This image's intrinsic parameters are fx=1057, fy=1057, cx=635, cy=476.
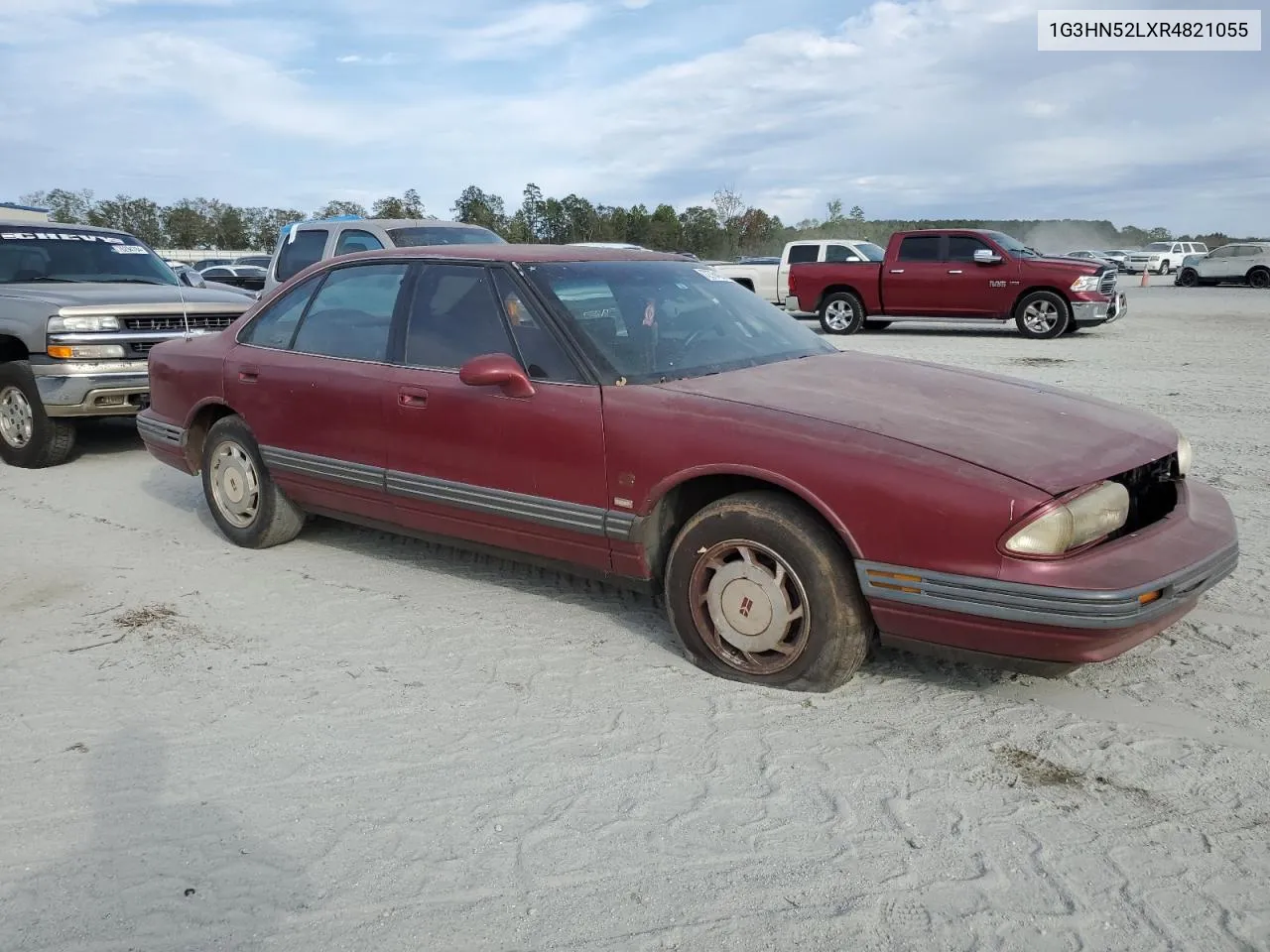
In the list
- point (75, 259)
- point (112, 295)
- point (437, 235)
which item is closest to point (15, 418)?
point (112, 295)

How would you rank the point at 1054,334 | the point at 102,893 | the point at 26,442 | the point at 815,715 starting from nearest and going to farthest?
1. the point at 102,893
2. the point at 815,715
3. the point at 26,442
4. the point at 1054,334

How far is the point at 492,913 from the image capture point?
254 centimetres

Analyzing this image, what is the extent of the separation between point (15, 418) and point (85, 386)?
2.90ft

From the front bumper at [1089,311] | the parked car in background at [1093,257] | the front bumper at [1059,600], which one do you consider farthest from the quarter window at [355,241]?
the parked car in background at [1093,257]

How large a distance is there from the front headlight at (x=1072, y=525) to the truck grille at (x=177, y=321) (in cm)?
613

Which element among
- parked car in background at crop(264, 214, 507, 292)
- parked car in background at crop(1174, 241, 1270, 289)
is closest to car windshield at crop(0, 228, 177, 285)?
parked car in background at crop(264, 214, 507, 292)

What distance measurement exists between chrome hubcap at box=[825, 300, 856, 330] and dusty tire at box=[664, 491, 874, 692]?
14750 mm

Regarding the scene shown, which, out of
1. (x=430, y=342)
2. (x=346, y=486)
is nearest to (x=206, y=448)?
(x=346, y=486)

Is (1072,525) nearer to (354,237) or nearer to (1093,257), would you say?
(354,237)

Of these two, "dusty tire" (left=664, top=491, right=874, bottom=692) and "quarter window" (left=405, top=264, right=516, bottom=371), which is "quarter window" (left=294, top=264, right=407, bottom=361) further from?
"dusty tire" (left=664, top=491, right=874, bottom=692)

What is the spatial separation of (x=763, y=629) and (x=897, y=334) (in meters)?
15.1

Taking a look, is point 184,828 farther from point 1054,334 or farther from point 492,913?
point 1054,334

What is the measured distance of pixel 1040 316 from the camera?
1600cm

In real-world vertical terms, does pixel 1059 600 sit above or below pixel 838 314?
below
